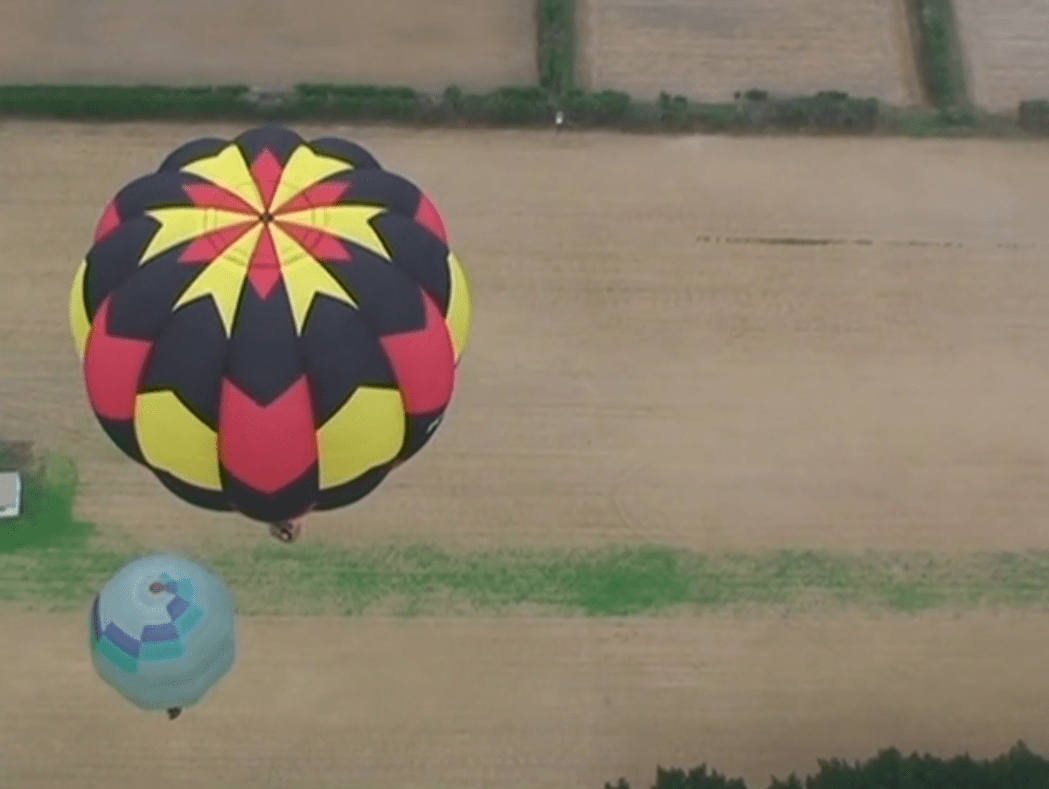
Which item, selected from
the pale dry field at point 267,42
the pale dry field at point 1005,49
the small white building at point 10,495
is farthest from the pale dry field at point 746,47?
the small white building at point 10,495

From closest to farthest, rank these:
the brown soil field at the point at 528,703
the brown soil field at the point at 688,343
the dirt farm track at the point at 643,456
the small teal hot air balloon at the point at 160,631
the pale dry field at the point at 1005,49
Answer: the small teal hot air balloon at the point at 160,631, the brown soil field at the point at 528,703, the dirt farm track at the point at 643,456, the brown soil field at the point at 688,343, the pale dry field at the point at 1005,49

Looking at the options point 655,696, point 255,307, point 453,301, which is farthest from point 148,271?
point 655,696

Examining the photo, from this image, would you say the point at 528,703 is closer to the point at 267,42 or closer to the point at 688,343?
the point at 688,343

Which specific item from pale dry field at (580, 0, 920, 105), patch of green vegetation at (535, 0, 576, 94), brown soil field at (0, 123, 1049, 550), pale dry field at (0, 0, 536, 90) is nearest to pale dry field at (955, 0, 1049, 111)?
pale dry field at (580, 0, 920, 105)

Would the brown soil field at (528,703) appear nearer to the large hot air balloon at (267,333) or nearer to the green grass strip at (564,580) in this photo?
the green grass strip at (564,580)

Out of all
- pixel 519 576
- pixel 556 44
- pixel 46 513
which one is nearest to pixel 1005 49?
pixel 556 44

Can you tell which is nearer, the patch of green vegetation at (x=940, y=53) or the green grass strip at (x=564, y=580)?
the green grass strip at (x=564, y=580)

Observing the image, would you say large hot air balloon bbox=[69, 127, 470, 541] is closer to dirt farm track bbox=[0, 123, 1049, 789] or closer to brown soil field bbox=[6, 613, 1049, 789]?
brown soil field bbox=[6, 613, 1049, 789]
